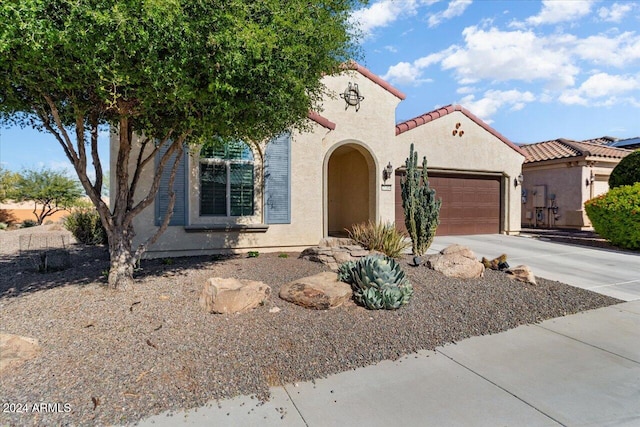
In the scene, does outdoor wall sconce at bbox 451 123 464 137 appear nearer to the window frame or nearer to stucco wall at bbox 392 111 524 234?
stucco wall at bbox 392 111 524 234

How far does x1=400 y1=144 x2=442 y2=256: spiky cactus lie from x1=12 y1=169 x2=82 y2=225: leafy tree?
923 inches

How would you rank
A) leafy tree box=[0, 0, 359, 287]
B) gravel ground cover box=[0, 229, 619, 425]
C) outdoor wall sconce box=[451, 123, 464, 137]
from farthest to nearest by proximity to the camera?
outdoor wall sconce box=[451, 123, 464, 137]
leafy tree box=[0, 0, 359, 287]
gravel ground cover box=[0, 229, 619, 425]

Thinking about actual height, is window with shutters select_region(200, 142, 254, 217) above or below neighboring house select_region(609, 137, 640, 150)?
below

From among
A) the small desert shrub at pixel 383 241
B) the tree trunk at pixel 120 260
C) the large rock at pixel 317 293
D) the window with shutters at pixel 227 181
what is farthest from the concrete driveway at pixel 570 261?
the tree trunk at pixel 120 260

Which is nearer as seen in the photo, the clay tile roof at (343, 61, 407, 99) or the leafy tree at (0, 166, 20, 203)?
the clay tile roof at (343, 61, 407, 99)

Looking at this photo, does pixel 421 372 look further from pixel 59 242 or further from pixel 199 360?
pixel 59 242

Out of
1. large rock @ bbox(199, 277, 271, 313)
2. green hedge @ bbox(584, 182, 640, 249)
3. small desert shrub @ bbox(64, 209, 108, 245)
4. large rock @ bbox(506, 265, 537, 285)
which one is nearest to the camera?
large rock @ bbox(199, 277, 271, 313)

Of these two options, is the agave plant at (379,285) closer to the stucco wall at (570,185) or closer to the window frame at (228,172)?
the window frame at (228,172)

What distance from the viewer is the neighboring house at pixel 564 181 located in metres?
15.8

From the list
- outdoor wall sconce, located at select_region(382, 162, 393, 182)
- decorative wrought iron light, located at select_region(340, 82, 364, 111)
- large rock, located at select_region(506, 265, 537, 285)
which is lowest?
large rock, located at select_region(506, 265, 537, 285)

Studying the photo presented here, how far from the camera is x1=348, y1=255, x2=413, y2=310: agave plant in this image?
16.1 ft

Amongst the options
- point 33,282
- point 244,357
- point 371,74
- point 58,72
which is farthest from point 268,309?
point 371,74

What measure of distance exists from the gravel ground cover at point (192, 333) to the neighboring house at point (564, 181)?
1215cm

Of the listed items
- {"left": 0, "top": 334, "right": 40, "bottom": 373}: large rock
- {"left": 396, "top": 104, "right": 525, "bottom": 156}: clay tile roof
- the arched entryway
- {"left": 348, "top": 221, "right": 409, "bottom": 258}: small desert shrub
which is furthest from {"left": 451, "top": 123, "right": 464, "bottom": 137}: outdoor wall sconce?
{"left": 0, "top": 334, "right": 40, "bottom": 373}: large rock
